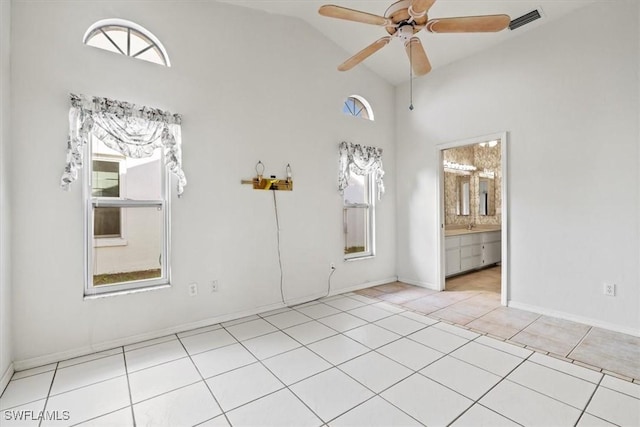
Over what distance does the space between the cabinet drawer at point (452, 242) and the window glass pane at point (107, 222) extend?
4.50m

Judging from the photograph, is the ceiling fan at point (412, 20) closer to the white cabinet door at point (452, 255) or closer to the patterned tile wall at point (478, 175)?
the white cabinet door at point (452, 255)

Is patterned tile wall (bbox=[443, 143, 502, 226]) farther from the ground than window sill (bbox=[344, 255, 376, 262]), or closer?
farther from the ground

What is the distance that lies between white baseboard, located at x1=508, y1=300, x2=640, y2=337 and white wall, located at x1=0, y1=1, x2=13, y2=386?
4.94 meters

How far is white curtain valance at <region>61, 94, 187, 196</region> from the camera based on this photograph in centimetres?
255

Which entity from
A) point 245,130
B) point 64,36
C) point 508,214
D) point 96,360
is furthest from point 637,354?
point 64,36

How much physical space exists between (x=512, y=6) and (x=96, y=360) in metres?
5.25

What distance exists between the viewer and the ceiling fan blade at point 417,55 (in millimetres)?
2471

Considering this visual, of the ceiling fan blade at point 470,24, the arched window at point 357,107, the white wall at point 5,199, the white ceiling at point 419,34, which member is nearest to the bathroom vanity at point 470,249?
the arched window at point 357,107

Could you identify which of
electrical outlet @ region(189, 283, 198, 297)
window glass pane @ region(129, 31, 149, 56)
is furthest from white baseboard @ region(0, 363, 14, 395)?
window glass pane @ region(129, 31, 149, 56)

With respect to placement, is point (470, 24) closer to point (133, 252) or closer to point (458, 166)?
point (133, 252)

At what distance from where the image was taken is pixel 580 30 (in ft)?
10.6

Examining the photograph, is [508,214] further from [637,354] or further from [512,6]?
[512,6]

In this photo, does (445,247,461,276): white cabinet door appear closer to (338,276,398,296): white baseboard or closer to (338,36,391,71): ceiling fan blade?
(338,276,398,296): white baseboard

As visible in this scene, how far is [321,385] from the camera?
2152 mm
